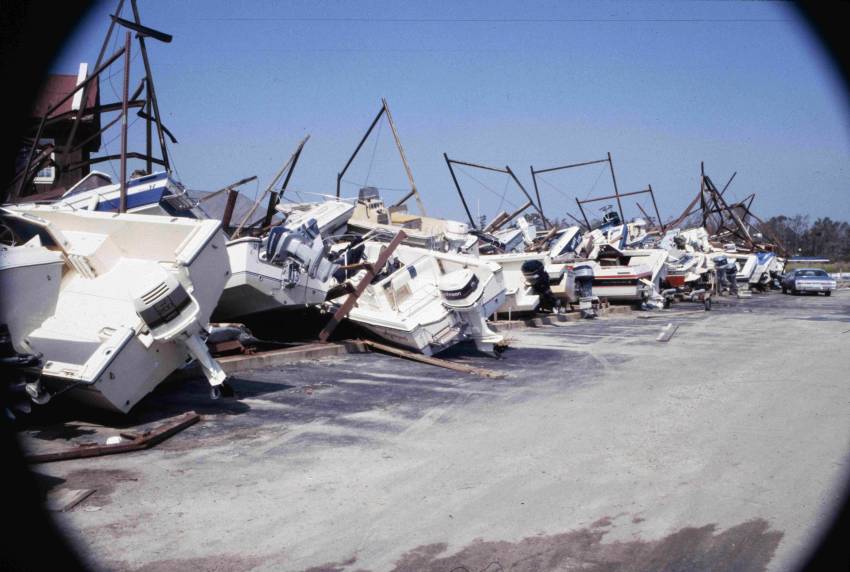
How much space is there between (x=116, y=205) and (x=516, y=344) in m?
7.44

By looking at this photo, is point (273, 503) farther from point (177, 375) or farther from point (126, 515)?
point (177, 375)

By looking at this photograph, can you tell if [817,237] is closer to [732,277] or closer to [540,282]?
[732,277]

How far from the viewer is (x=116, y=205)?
11.9 meters

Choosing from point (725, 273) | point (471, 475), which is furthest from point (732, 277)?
point (471, 475)

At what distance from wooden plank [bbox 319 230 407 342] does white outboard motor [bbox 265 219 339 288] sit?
62 centimetres

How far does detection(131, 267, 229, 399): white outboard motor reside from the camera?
22.5 feet

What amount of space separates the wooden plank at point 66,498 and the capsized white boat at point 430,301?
663 cm

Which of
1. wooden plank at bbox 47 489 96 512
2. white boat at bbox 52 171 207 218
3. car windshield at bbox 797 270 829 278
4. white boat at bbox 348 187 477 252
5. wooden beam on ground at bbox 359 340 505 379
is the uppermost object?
white boat at bbox 52 171 207 218

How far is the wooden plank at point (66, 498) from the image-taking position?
4.80 meters

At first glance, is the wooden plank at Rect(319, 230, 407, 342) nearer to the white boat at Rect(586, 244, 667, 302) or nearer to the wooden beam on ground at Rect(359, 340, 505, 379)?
the wooden beam on ground at Rect(359, 340, 505, 379)

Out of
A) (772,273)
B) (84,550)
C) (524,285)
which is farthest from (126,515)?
(772,273)

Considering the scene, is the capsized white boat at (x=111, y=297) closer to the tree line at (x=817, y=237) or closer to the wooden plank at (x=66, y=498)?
the wooden plank at (x=66, y=498)

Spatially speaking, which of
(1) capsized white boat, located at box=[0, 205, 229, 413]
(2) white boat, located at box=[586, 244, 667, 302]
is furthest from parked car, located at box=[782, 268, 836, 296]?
(1) capsized white boat, located at box=[0, 205, 229, 413]

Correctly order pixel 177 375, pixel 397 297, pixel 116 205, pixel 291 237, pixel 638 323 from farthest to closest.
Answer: pixel 638 323 < pixel 397 297 < pixel 116 205 < pixel 291 237 < pixel 177 375
